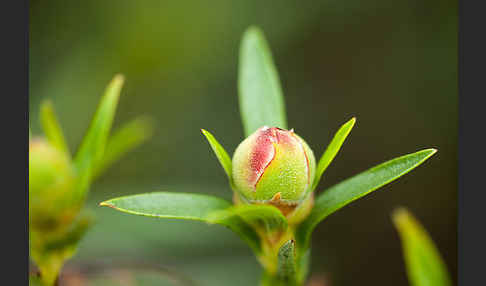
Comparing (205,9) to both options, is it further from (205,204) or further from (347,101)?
(205,204)

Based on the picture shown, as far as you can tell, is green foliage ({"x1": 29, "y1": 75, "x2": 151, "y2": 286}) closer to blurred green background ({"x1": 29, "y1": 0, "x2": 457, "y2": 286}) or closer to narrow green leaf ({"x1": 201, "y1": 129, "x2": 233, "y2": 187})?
narrow green leaf ({"x1": 201, "y1": 129, "x2": 233, "y2": 187})

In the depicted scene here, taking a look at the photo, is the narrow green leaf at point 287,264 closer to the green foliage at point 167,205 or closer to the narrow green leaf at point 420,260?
the green foliage at point 167,205

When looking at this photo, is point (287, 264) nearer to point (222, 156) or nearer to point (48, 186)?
point (222, 156)

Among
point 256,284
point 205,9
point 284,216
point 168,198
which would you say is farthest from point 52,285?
point 205,9

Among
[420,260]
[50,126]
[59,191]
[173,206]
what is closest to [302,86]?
[420,260]

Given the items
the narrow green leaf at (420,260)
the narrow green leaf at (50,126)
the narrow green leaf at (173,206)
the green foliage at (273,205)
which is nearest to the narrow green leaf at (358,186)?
the green foliage at (273,205)
